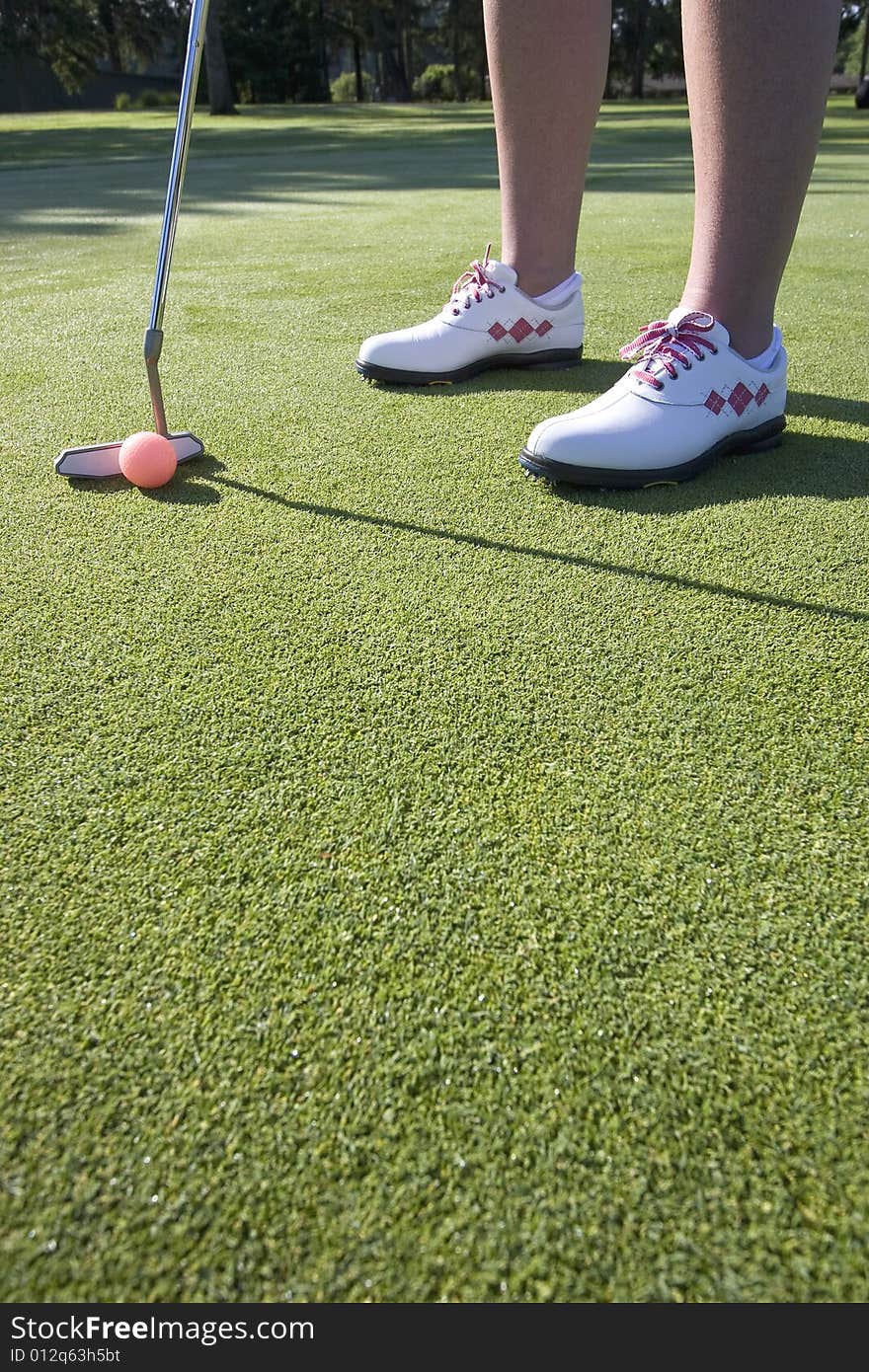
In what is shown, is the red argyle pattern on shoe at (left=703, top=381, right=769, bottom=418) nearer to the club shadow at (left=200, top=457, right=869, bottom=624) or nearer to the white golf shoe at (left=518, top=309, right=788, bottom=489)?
the white golf shoe at (left=518, top=309, right=788, bottom=489)

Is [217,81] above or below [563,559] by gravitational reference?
above

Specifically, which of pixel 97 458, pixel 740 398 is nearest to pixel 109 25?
pixel 97 458

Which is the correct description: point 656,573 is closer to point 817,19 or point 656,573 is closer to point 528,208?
point 817,19

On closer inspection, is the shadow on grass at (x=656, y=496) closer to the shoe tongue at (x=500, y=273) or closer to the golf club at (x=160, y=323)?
the golf club at (x=160, y=323)

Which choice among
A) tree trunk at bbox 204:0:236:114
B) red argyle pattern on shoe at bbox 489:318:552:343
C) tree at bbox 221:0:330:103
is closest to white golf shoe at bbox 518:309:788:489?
red argyle pattern on shoe at bbox 489:318:552:343

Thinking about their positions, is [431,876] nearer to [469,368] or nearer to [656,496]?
[656,496]

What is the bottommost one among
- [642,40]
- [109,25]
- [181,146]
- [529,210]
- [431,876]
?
[431,876]

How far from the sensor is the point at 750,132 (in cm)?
133

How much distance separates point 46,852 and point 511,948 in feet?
1.23

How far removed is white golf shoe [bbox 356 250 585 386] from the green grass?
320 mm

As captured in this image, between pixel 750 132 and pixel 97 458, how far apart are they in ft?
3.65

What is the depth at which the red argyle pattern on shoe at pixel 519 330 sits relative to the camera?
1868mm

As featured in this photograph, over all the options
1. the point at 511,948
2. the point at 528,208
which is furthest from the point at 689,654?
the point at 528,208

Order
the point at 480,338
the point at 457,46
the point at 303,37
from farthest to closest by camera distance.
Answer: the point at 457,46 < the point at 303,37 < the point at 480,338
